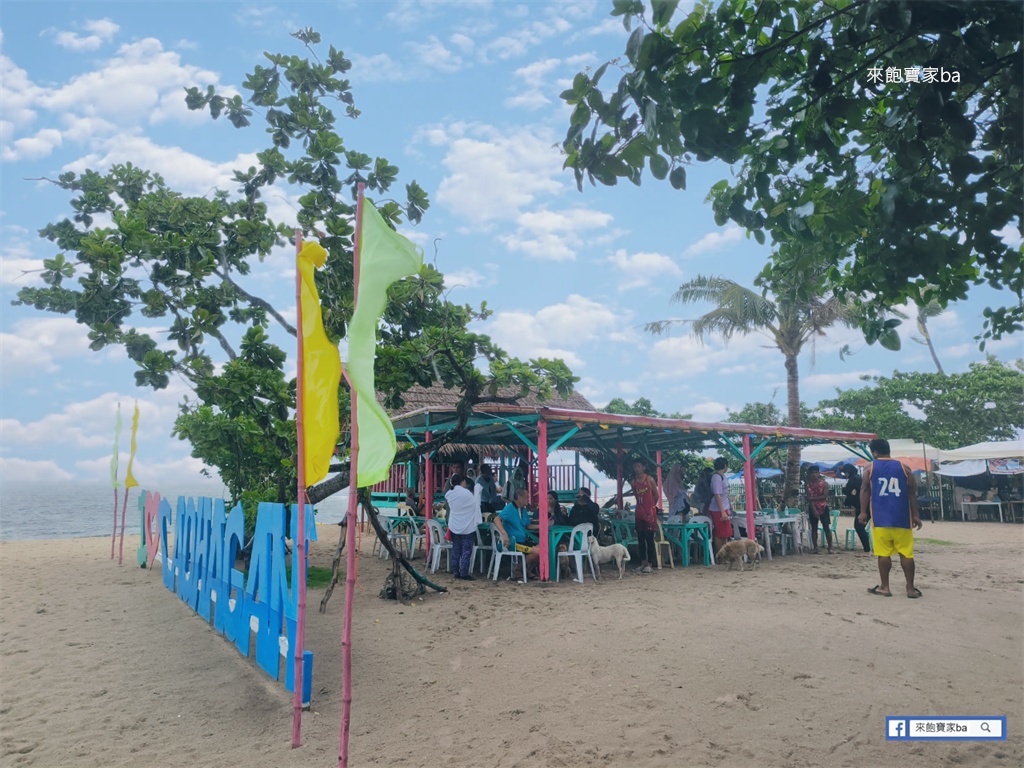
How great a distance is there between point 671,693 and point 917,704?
153cm

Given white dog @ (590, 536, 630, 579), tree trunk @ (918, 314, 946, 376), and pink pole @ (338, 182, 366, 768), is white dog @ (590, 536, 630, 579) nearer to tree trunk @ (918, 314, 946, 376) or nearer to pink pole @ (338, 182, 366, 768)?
pink pole @ (338, 182, 366, 768)

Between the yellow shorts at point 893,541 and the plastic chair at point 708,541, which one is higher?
the yellow shorts at point 893,541

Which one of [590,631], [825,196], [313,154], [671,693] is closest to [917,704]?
[671,693]

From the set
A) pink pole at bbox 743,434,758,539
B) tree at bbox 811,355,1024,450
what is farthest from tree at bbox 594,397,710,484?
tree at bbox 811,355,1024,450

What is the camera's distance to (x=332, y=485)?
8320mm

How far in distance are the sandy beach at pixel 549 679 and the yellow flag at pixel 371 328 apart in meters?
1.82

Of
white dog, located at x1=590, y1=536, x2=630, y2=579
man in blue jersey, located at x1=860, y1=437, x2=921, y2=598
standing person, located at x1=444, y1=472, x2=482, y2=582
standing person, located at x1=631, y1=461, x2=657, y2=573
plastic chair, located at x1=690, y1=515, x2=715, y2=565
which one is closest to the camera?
man in blue jersey, located at x1=860, y1=437, x2=921, y2=598

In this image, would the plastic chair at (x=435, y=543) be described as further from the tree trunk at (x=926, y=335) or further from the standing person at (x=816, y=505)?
the tree trunk at (x=926, y=335)

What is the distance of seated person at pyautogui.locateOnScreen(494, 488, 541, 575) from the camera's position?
31.3 ft

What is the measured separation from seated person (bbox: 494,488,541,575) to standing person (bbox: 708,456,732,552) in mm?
3061

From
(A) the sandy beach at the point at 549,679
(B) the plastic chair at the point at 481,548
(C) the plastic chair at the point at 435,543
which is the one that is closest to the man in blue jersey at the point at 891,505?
(A) the sandy beach at the point at 549,679

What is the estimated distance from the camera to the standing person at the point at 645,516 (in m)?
9.84

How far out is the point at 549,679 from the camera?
5.04 m

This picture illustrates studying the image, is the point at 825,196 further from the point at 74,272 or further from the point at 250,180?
the point at 74,272
